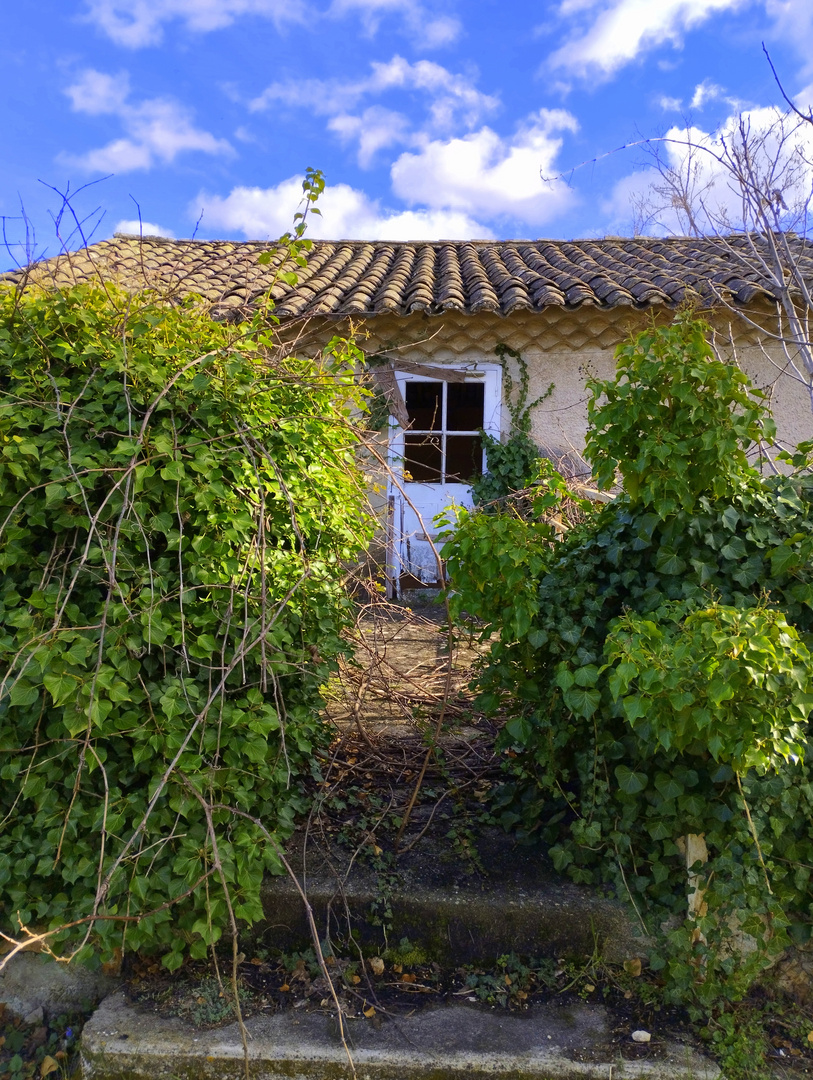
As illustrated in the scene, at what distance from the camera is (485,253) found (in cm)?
973

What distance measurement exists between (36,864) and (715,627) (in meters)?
2.28

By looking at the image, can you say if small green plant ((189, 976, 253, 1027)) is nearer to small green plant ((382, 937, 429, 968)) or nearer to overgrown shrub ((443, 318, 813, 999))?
small green plant ((382, 937, 429, 968))

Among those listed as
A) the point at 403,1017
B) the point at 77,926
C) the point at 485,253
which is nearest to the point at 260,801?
the point at 77,926

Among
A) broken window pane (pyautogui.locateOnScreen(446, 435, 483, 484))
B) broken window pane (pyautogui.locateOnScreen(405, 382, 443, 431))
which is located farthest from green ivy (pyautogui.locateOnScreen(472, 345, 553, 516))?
broken window pane (pyautogui.locateOnScreen(405, 382, 443, 431))

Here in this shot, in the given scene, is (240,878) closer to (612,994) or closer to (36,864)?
(36,864)

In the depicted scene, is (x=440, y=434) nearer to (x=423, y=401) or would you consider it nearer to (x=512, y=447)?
(x=423, y=401)

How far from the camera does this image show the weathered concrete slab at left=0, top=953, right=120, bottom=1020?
257 cm

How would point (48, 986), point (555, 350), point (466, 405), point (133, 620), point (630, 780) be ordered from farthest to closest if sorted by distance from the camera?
point (466, 405)
point (555, 350)
point (48, 986)
point (630, 780)
point (133, 620)

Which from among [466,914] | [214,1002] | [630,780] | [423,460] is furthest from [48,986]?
[423,460]

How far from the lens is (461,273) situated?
8523 millimetres

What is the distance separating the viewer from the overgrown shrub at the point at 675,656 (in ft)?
7.20

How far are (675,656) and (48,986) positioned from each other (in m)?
2.43

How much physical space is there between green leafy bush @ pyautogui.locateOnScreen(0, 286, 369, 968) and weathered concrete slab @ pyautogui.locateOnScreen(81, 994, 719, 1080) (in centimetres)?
24

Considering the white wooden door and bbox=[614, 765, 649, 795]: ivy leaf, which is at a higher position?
the white wooden door
